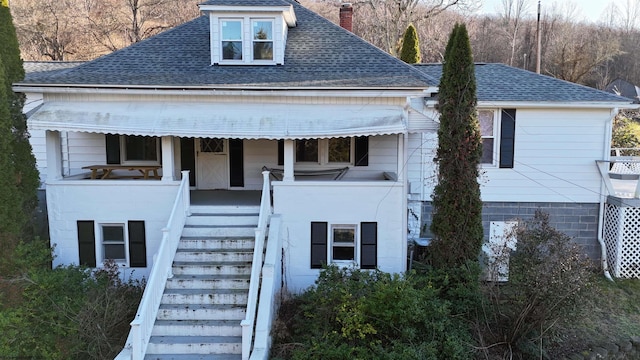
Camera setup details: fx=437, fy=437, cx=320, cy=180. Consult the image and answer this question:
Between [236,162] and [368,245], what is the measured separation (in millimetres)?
4587

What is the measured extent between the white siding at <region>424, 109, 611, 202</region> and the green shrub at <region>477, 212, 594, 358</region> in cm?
375

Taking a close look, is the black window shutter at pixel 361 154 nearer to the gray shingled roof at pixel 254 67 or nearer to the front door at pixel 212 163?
the gray shingled roof at pixel 254 67

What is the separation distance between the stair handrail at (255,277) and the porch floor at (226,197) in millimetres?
965

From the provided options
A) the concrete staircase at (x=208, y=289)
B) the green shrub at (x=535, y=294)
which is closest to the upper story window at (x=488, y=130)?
the green shrub at (x=535, y=294)

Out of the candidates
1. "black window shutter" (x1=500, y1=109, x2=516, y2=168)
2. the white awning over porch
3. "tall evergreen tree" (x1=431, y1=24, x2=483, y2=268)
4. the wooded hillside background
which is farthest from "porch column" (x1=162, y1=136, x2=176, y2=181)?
the wooded hillside background

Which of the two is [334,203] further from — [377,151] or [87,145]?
[87,145]

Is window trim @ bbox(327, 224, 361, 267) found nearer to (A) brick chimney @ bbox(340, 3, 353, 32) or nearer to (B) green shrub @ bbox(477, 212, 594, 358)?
(B) green shrub @ bbox(477, 212, 594, 358)

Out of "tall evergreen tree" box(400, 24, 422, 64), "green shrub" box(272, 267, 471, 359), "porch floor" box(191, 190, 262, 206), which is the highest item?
"tall evergreen tree" box(400, 24, 422, 64)

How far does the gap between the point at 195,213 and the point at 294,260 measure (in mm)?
2487

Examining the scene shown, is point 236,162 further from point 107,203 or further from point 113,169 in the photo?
point 107,203

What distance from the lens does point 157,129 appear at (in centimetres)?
954

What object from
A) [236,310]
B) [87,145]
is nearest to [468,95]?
[236,310]

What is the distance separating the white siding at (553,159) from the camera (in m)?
12.1

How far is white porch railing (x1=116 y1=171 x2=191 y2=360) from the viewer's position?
283 inches
